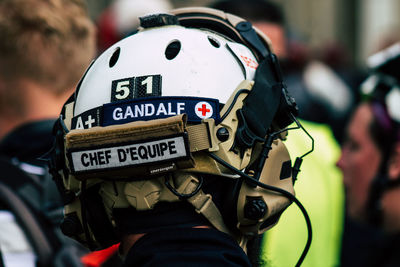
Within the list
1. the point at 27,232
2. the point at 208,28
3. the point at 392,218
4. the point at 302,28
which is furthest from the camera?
the point at 302,28

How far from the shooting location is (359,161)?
10.9ft

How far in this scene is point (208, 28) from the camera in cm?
191

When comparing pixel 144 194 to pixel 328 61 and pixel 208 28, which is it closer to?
pixel 208 28

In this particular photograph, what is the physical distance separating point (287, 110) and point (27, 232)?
106 centimetres

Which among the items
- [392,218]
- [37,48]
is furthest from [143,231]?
[392,218]

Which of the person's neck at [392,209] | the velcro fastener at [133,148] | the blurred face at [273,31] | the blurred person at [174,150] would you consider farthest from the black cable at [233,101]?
the blurred face at [273,31]

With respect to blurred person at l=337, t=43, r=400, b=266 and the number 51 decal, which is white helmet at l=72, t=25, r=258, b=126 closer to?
the number 51 decal

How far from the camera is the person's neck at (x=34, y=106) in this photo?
9.57 ft

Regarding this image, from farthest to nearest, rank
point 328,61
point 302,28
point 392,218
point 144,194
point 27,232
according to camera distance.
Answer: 1. point 302,28
2. point 328,61
3. point 392,218
4. point 27,232
5. point 144,194

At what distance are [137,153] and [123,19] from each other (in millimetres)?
3742

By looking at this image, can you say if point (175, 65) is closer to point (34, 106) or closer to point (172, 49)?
point (172, 49)

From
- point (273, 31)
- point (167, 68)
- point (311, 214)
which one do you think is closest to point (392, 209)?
point (311, 214)

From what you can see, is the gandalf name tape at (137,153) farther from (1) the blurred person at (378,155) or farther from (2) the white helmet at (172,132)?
(1) the blurred person at (378,155)

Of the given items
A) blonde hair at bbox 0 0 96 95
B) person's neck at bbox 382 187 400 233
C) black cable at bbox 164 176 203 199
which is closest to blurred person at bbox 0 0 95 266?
blonde hair at bbox 0 0 96 95
